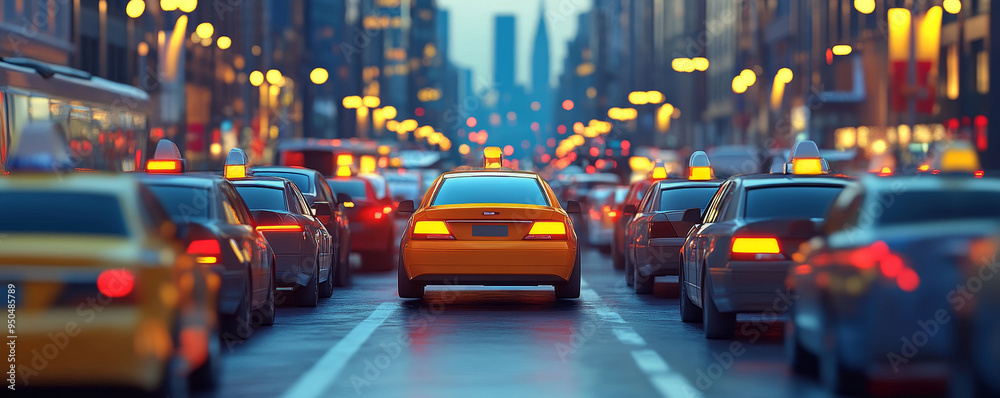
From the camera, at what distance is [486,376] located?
10492mm

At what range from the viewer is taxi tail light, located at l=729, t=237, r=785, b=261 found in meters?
12.4

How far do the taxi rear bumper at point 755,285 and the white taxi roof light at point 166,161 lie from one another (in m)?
6.73

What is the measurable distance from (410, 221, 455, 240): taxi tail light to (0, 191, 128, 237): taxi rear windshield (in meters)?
7.53

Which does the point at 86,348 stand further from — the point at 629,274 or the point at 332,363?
the point at 629,274

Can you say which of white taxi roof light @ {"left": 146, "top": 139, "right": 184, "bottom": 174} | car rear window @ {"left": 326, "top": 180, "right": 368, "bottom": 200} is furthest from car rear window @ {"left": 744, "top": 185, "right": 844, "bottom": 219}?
car rear window @ {"left": 326, "top": 180, "right": 368, "bottom": 200}

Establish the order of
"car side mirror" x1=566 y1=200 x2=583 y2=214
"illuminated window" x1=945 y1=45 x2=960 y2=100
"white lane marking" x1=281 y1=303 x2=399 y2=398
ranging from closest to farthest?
"white lane marking" x1=281 y1=303 x2=399 y2=398 < "car side mirror" x1=566 y1=200 x2=583 y2=214 < "illuminated window" x1=945 y1=45 x2=960 y2=100

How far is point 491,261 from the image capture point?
16.0 m

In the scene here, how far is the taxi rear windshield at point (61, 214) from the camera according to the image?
859 cm

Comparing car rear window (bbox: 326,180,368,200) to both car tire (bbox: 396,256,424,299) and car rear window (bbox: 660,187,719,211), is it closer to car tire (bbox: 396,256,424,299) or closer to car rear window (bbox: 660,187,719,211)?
car rear window (bbox: 660,187,719,211)

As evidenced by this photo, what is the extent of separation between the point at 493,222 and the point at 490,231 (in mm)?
93

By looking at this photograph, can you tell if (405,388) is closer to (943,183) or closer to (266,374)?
(266,374)

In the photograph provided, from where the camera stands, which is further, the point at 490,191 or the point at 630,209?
the point at 630,209

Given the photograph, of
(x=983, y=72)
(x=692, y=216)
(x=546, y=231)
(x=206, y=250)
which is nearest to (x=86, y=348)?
(x=206, y=250)

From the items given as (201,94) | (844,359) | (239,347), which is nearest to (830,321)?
(844,359)
